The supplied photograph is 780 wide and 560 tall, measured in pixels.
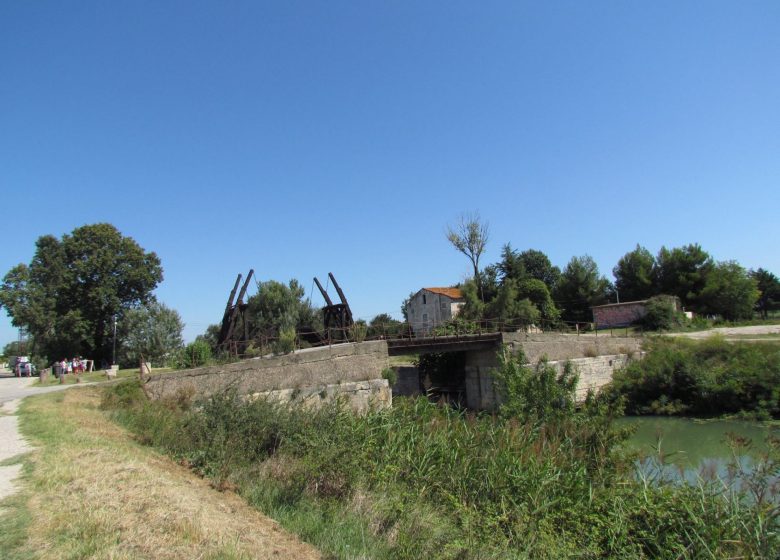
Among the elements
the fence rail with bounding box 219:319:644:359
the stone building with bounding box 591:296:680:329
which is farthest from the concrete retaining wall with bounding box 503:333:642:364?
the stone building with bounding box 591:296:680:329

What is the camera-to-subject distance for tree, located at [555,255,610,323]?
2175 inches

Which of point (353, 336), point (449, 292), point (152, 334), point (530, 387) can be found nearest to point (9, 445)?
point (353, 336)

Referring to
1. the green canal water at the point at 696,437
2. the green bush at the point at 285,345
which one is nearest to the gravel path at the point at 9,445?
the green bush at the point at 285,345

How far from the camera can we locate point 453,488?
8.07m

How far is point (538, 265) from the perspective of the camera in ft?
196

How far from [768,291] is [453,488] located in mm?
73055

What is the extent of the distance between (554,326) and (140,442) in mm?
39479

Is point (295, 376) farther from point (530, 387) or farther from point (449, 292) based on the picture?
point (449, 292)

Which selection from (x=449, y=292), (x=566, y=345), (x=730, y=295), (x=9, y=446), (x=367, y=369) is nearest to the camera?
(x=9, y=446)

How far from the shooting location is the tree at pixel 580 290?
5525 centimetres

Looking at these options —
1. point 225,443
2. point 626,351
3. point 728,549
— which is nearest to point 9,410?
point 225,443

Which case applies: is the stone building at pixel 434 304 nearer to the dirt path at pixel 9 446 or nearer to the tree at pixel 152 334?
the tree at pixel 152 334

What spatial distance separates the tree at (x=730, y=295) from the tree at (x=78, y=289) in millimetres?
53844

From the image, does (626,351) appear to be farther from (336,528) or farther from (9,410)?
(9,410)
